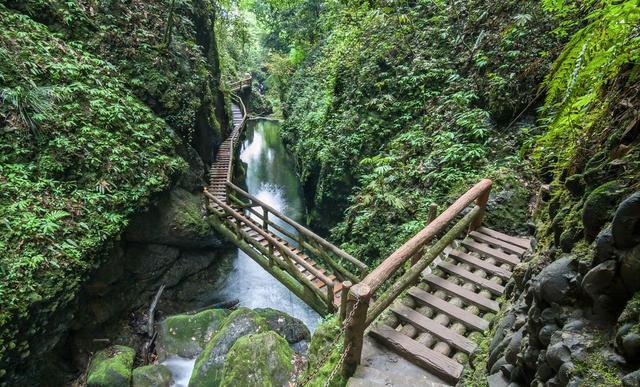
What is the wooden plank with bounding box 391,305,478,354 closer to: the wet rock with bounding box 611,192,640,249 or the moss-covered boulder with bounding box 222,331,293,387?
the wet rock with bounding box 611,192,640,249

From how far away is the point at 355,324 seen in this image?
9.08ft

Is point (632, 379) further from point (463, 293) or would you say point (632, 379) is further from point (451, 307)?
point (463, 293)

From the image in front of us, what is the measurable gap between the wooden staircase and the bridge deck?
3263 millimetres

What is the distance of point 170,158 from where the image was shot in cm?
899

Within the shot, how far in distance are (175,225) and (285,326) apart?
4.22 metres

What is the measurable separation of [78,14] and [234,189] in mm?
6145

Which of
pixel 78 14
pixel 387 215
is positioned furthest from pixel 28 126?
pixel 387 215

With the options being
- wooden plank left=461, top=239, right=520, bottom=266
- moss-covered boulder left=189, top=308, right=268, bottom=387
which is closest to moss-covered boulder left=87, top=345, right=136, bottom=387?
moss-covered boulder left=189, top=308, right=268, bottom=387

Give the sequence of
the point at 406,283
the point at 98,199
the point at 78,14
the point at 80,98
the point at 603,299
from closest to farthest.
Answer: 1. the point at 603,299
2. the point at 406,283
3. the point at 98,199
4. the point at 80,98
5. the point at 78,14

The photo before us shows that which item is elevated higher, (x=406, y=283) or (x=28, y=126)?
(x=28, y=126)

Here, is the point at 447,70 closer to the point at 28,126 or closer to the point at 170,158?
the point at 170,158

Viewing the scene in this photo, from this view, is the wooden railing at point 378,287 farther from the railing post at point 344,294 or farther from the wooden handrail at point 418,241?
the railing post at point 344,294

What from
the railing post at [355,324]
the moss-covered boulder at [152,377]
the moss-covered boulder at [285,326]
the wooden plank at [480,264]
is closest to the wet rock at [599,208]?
the railing post at [355,324]

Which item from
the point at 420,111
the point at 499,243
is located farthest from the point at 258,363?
the point at 420,111
